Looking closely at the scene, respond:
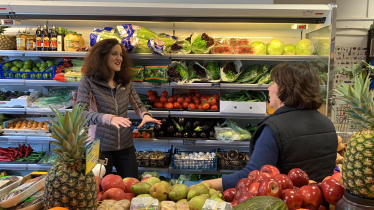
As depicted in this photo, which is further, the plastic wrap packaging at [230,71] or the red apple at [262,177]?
the plastic wrap packaging at [230,71]

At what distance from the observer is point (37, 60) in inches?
174

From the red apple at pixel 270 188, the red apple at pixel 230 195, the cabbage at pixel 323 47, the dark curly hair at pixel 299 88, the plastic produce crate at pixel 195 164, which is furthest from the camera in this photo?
the plastic produce crate at pixel 195 164

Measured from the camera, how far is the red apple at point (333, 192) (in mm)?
1209

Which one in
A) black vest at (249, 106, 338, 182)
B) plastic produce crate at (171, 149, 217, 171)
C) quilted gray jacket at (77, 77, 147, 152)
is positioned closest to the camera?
black vest at (249, 106, 338, 182)

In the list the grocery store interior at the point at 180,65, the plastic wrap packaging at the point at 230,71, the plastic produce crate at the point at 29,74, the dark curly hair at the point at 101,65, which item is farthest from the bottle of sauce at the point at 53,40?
the plastic wrap packaging at the point at 230,71

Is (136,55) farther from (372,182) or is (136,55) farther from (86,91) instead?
(372,182)

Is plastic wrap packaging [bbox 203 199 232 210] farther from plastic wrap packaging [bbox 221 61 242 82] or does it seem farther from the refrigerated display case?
plastic wrap packaging [bbox 221 61 242 82]

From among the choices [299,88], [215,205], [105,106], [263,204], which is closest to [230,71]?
[105,106]

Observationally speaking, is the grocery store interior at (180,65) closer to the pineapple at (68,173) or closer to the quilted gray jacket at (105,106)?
the quilted gray jacket at (105,106)

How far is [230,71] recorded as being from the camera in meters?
3.88

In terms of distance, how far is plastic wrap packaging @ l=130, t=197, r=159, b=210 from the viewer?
1.23 metres

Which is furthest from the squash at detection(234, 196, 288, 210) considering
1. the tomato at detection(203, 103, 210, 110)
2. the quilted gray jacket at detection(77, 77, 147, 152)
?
the tomato at detection(203, 103, 210, 110)

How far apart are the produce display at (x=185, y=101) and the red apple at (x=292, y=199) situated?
277 cm

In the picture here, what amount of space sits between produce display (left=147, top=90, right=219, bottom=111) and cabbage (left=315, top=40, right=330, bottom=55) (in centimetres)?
144
